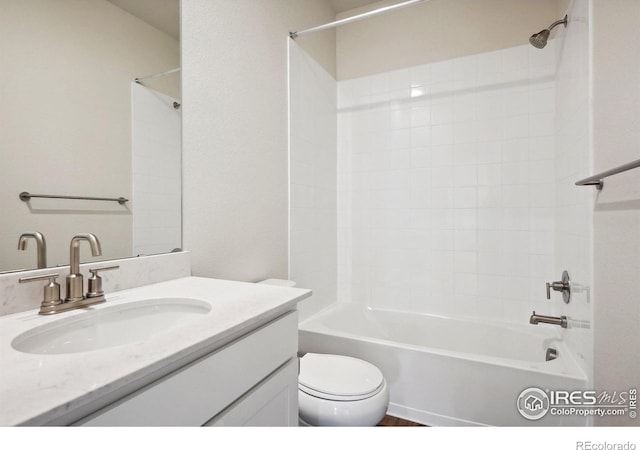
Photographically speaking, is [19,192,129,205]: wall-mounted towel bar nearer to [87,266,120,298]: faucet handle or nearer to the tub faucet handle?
[87,266,120,298]: faucet handle

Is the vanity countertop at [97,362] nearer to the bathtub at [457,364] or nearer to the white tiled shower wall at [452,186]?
the bathtub at [457,364]

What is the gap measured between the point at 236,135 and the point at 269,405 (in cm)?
119

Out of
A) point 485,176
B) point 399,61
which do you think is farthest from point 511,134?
point 399,61

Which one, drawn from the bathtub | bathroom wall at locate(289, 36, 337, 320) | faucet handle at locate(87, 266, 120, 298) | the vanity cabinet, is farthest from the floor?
faucet handle at locate(87, 266, 120, 298)

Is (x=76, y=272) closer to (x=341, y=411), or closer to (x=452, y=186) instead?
(x=341, y=411)

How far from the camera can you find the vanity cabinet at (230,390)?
55 centimetres

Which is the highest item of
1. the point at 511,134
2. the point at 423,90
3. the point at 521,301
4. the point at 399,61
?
the point at 399,61

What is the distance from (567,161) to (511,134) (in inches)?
18.9

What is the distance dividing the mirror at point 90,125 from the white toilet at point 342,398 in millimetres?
796

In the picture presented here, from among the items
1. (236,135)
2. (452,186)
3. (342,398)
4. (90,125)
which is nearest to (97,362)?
(90,125)

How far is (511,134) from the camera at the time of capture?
211 cm

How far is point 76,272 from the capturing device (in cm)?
86

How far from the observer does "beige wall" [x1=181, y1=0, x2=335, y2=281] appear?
134 cm

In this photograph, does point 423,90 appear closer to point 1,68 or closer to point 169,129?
point 169,129
